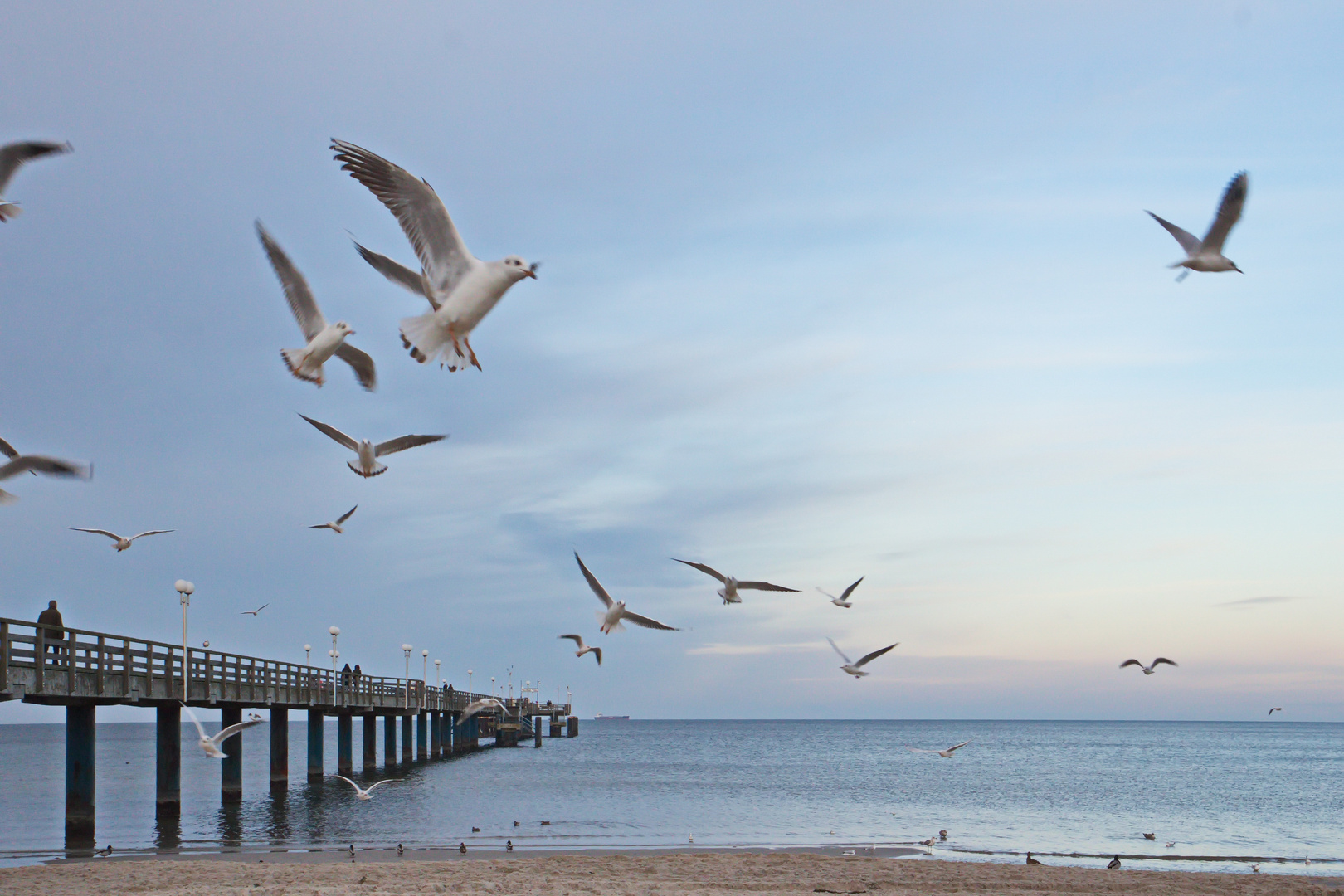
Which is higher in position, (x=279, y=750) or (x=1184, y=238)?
(x=1184, y=238)

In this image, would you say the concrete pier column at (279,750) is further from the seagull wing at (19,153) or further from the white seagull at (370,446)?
the seagull wing at (19,153)

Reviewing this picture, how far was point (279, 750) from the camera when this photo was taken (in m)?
37.7

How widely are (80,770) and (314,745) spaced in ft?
63.4

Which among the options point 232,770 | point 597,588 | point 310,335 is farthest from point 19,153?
point 232,770

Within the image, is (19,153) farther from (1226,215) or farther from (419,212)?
(1226,215)

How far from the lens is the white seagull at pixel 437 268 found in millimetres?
8016

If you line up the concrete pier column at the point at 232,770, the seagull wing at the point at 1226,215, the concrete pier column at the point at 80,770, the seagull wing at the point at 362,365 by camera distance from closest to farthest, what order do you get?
the seagull wing at the point at 362,365
the seagull wing at the point at 1226,215
the concrete pier column at the point at 80,770
the concrete pier column at the point at 232,770

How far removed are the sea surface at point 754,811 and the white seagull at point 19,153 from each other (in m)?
14.5

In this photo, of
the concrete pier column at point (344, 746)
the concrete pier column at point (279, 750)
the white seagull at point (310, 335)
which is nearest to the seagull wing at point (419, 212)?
the white seagull at point (310, 335)

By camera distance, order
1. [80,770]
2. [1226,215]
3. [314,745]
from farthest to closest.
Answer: [314,745] < [80,770] < [1226,215]

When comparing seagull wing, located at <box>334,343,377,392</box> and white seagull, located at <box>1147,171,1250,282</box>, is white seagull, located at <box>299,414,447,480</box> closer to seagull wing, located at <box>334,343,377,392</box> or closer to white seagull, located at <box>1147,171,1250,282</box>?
seagull wing, located at <box>334,343,377,392</box>

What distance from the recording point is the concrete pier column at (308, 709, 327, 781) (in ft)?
136

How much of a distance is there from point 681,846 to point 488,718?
6446 centimetres

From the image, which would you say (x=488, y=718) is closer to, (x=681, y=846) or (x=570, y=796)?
(x=570, y=796)
